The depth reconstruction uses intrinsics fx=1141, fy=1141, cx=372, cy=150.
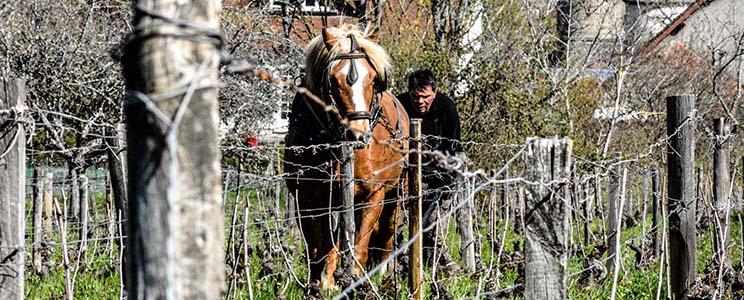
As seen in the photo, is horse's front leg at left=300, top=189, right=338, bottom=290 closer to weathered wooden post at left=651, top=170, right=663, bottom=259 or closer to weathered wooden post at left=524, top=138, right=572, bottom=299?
weathered wooden post at left=651, top=170, right=663, bottom=259

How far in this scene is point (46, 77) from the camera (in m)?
12.0

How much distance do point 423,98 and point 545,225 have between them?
5975 millimetres

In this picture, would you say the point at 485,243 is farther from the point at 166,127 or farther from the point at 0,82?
the point at 166,127

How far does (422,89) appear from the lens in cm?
980

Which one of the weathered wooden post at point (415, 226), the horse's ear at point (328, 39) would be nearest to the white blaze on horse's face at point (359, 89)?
the horse's ear at point (328, 39)

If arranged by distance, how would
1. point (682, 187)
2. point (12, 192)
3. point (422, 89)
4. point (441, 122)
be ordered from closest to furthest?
point (12, 192)
point (682, 187)
point (422, 89)
point (441, 122)

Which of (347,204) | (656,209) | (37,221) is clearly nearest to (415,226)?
(347,204)

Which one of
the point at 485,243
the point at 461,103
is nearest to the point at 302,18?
the point at 461,103

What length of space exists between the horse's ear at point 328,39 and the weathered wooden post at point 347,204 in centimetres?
105

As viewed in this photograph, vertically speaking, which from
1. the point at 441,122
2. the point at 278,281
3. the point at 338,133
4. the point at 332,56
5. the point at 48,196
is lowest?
the point at 278,281

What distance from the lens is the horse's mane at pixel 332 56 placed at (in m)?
8.21

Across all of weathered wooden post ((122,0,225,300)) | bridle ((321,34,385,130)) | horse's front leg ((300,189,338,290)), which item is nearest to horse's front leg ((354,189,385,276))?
horse's front leg ((300,189,338,290))

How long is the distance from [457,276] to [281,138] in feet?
35.2

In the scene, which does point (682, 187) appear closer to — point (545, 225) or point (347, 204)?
point (347, 204)
